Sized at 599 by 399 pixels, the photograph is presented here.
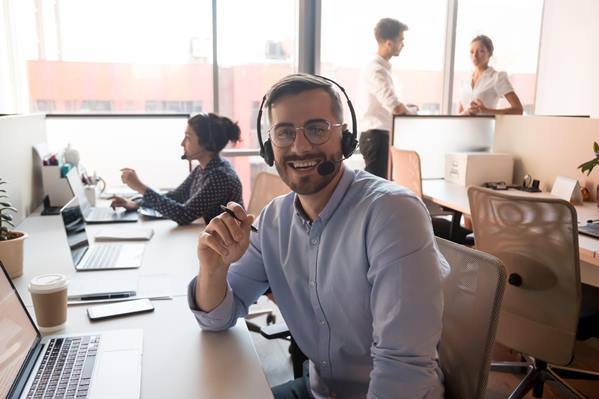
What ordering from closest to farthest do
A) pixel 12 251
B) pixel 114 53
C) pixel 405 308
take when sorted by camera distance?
pixel 405 308
pixel 12 251
pixel 114 53

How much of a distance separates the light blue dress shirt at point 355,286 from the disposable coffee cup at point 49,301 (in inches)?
11.9

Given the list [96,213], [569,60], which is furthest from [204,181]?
[569,60]

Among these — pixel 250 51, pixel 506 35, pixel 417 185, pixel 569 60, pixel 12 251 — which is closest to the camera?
pixel 12 251

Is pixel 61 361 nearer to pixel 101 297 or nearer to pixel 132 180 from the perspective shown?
pixel 101 297

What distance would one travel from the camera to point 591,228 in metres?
2.05

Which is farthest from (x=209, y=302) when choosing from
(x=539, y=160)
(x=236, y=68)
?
(x=236, y=68)

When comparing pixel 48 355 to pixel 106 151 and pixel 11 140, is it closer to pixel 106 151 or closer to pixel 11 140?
pixel 11 140

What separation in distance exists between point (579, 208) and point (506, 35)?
10.0 feet

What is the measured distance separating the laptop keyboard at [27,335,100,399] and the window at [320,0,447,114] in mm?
3638

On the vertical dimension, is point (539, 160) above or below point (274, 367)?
above

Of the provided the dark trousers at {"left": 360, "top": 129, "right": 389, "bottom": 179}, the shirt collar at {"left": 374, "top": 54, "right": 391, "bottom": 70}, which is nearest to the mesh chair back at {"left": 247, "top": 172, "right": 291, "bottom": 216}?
the dark trousers at {"left": 360, "top": 129, "right": 389, "bottom": 179}

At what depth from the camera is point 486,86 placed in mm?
3801

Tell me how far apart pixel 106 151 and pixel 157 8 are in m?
1.41

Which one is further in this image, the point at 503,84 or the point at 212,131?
the point at 503,84
